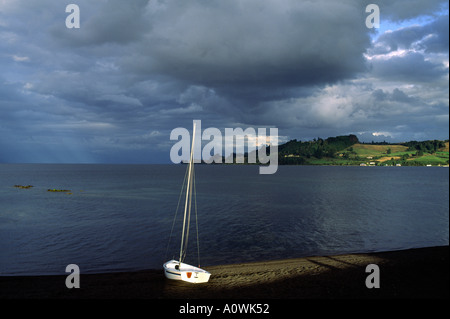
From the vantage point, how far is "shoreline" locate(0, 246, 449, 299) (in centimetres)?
2722

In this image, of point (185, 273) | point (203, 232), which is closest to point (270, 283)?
point (185, 273)

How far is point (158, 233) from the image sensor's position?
55969 mm

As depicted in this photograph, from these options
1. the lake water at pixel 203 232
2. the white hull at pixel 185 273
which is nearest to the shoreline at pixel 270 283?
the white hull at pixel 185 273

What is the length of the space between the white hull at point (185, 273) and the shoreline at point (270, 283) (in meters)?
0.62

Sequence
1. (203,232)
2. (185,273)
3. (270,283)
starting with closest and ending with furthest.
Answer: (185,273)
(270,283)
(203,232)

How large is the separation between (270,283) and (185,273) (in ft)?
30.2

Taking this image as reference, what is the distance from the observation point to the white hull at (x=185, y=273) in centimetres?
3025

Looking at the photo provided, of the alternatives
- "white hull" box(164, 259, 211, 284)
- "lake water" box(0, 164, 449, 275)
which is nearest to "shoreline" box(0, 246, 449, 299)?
"white hull" box(164, 259, 211, 284)

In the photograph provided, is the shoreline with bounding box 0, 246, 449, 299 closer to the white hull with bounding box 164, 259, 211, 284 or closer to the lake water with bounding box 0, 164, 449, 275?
the white hull with bounding box 164, 259, 211, 284

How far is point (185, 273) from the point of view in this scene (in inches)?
1196

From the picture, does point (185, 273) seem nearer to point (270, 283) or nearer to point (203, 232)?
point (270, 283)

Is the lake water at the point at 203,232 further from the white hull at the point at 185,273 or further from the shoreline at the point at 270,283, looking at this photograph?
the white hull at the point at 185,273

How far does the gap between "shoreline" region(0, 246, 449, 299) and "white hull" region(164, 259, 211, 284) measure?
622mm
